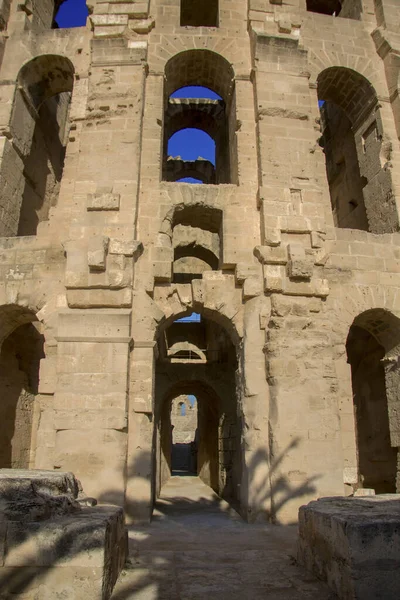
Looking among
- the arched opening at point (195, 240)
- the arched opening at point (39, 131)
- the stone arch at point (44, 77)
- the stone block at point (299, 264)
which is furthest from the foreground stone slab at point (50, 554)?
the stone arch at point (44, 77)

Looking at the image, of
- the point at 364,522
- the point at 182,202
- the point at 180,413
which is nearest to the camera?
the point at 364,522

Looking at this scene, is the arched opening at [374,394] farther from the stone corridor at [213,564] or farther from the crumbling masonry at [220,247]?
the stone corridor at [213,564]

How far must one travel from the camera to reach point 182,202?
7.95 meters

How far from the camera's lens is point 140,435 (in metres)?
6.73

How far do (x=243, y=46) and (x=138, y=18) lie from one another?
2048mm

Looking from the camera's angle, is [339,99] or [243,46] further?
[339,99]

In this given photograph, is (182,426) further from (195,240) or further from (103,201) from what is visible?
(103,201)

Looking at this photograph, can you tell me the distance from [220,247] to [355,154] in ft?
16.2

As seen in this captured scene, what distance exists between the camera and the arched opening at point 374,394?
822 cm

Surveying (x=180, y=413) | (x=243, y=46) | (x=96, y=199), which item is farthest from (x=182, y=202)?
(x=180, y=413)

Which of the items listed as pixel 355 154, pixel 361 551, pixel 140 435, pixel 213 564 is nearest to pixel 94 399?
pixel 140 435

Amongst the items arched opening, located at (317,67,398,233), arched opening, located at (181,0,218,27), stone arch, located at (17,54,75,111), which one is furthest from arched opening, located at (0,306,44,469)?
arched opening, located at (181,0,218,27)

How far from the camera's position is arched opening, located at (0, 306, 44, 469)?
30.4 feet

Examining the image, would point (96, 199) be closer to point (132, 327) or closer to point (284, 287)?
point (132, 327)
